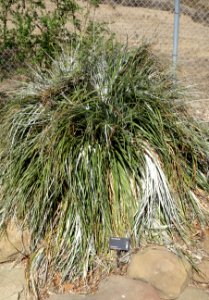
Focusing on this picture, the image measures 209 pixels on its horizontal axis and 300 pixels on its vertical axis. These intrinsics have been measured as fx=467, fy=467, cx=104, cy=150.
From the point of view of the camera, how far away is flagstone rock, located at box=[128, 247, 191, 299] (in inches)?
128

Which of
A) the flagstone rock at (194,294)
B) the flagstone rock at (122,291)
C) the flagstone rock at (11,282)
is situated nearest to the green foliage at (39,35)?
the flagstone rock at (11,282)

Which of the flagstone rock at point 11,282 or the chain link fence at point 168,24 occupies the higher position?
the chain link fence at point 168,24

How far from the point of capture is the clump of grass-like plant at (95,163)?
11.3 ft

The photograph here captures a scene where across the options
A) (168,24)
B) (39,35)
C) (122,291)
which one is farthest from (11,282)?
(168,24)

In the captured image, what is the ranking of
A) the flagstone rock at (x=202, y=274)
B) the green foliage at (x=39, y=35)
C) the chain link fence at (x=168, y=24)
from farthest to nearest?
the chain link fence at (x=168, y=24) → the green foliage at (x=39, y=35) → the flagstone rock at (x=202, y=274)

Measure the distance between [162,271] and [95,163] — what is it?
3.02ft

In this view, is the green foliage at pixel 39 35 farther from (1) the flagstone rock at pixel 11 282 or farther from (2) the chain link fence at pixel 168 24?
(2) the chain link fence at pixel 168 24

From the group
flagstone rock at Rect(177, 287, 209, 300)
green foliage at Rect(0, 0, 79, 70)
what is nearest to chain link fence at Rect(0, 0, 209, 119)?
green foliage at Rect(0, 0, 79, 70)

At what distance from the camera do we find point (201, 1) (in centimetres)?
1389

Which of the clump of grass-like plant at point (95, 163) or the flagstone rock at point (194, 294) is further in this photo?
the clump of grass-like plant at point (95, 163)

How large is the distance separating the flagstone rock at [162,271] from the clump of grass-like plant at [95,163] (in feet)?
0.59

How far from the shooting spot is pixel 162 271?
130 inches

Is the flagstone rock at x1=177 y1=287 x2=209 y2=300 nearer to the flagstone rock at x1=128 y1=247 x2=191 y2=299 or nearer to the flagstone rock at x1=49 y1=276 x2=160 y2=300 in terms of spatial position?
the flagstone rock at x1=128 y1=247 x2=191 y2=299

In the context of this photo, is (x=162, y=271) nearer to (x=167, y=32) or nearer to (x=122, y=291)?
(x=122, y=291)
